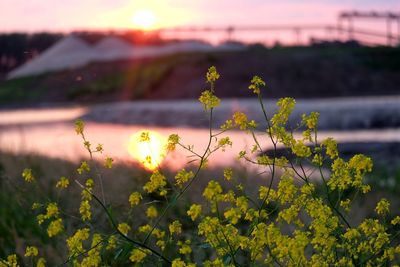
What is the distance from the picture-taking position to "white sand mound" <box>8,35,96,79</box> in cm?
5797

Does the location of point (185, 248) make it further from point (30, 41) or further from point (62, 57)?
point (30, 41)

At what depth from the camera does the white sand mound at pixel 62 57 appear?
5797 centimetres

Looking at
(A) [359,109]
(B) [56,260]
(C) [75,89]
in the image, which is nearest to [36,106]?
(C) [75,89]

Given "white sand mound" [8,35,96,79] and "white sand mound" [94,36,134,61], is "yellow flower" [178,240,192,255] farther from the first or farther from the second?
"white sand mound" [94,36,134,61]

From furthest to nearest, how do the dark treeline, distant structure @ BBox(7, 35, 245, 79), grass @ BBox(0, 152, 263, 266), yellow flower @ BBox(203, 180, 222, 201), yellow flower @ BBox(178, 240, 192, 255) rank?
the dark treeline → distant structure @ BBox(7, 35, 245, 79) → grass @ BBox(0, 152, 263, 266) → yellow flower @ BBox(178, 240, 192, 255) → yellow flower @ BBox(203, 180, 222, 201)

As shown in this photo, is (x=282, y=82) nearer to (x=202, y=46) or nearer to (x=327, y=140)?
(x=202, y=46)

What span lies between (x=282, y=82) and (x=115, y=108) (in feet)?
32.6

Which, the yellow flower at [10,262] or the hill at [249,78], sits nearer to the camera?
the yellow flower at [10,262]

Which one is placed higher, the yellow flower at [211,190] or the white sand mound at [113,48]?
the yellow flower at [211,190]

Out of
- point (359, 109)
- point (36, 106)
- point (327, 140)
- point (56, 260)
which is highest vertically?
point (327, 140)

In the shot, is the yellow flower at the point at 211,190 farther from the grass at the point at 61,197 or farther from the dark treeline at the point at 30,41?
the dark treeline at the point at 30,41

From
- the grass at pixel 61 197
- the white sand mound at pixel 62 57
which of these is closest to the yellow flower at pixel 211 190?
the grass at pixel 61 197

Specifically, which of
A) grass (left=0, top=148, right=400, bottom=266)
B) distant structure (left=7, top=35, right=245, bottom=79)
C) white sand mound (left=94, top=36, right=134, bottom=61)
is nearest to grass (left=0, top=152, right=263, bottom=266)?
grass (left=0, top=148, right=400, bottom=266)

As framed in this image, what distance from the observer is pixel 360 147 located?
14.7 m
